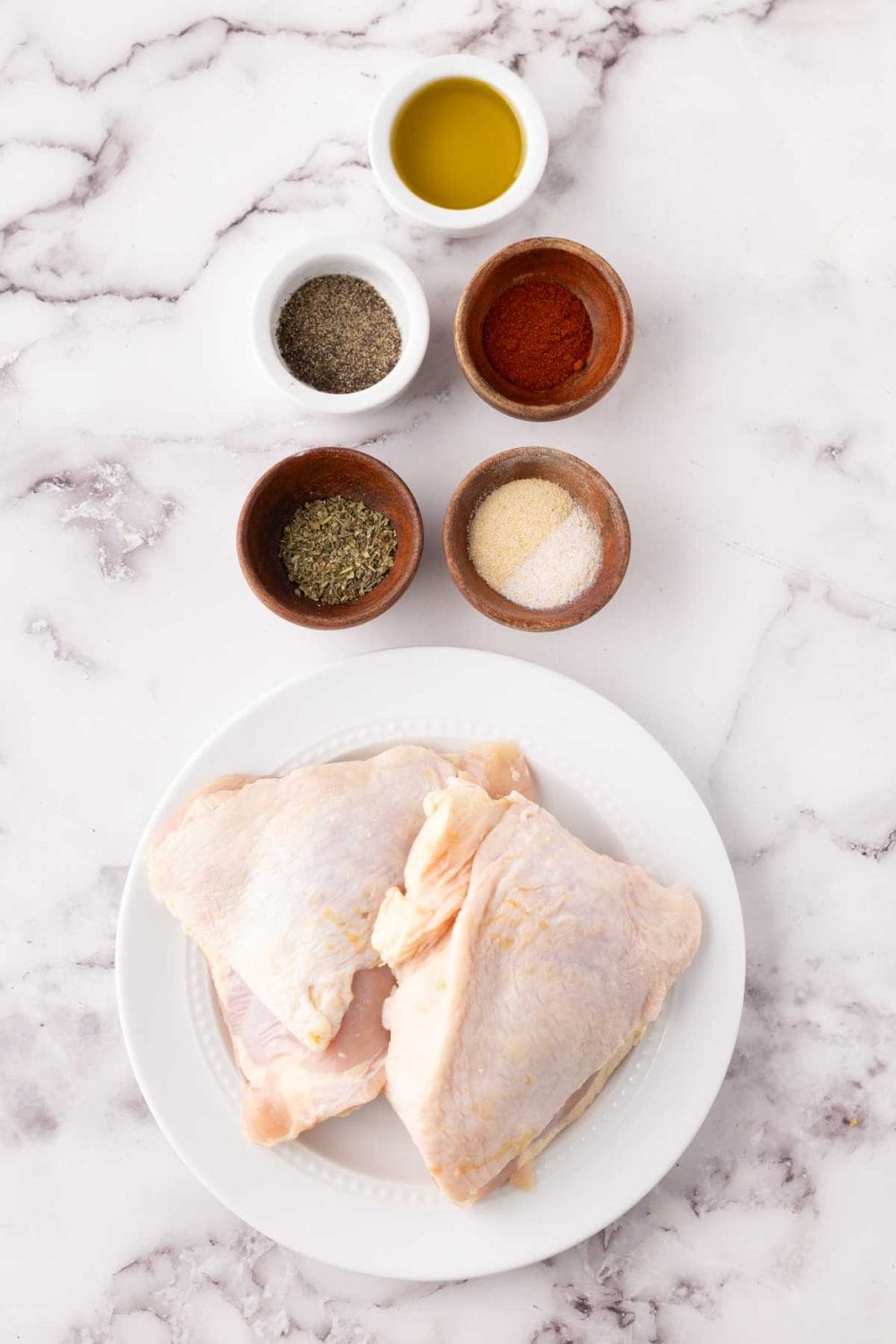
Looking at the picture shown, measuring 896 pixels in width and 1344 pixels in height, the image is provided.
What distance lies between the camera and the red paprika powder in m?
1.80

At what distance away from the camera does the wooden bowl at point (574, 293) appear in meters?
1.74

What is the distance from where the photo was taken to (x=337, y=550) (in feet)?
5.90

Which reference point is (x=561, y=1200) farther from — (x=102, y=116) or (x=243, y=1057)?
(x=102, y=116)

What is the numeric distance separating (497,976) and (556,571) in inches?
26.4

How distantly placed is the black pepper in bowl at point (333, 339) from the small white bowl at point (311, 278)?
2 centimetres

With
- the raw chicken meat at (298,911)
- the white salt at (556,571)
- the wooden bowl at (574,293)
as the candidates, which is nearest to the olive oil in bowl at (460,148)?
the wooden bowl at (574,293)

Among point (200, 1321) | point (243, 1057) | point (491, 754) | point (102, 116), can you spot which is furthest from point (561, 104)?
point (200, 1321)

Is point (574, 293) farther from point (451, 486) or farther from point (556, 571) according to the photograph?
point (556, 571)

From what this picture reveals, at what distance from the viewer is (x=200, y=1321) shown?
188 centimetres

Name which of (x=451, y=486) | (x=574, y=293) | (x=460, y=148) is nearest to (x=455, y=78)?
(x=460, y=148)

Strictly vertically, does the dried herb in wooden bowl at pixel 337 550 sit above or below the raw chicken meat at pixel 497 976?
above

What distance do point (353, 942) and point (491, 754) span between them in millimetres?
381

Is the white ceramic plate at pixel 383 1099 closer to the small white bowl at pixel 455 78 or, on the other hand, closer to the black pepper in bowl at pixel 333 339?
the black pepper in bowl at pixel 333 339

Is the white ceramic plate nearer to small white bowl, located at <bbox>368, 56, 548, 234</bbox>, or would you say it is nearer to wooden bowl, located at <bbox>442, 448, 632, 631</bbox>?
wooden bowl, located at <bbox>442, 448, 632, 631</bbox>
